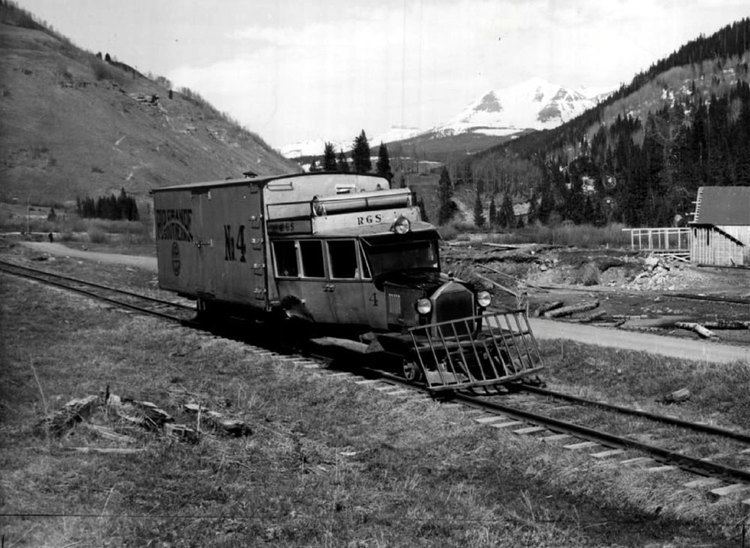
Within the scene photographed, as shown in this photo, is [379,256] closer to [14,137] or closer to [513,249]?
[513,249]

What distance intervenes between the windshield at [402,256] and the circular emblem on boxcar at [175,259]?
8436 mm

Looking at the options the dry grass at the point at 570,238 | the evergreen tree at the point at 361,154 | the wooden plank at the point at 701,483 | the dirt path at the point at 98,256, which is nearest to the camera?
the wooden plank at the point at 701,483

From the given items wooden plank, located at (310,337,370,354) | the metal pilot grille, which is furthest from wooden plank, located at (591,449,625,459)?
wooden plank, located at (310,337,370,354)

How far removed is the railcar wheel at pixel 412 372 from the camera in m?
13.7

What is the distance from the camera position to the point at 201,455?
9.12 m

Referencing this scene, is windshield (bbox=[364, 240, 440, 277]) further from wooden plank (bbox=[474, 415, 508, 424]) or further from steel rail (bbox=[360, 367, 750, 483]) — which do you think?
wooden plank (bbox=[474, 415, 508, 424])

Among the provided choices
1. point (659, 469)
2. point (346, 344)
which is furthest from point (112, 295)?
point (659, 469)

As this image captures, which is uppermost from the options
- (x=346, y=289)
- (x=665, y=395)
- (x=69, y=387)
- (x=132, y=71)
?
(x=132, y=71)

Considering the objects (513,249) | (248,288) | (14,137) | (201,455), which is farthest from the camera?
(14,137)

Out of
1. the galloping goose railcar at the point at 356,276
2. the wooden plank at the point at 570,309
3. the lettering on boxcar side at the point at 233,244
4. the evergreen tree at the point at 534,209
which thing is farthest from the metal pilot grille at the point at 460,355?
the evergreen tree at the point at 534,209

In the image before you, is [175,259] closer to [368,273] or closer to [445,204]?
[368,273]

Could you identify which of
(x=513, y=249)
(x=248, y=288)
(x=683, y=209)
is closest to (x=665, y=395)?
(x=248, y=288)

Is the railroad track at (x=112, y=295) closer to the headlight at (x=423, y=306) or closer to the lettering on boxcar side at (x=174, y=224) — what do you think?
the lettering on boxcar side at (x=174, y=224)

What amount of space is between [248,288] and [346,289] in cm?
350
